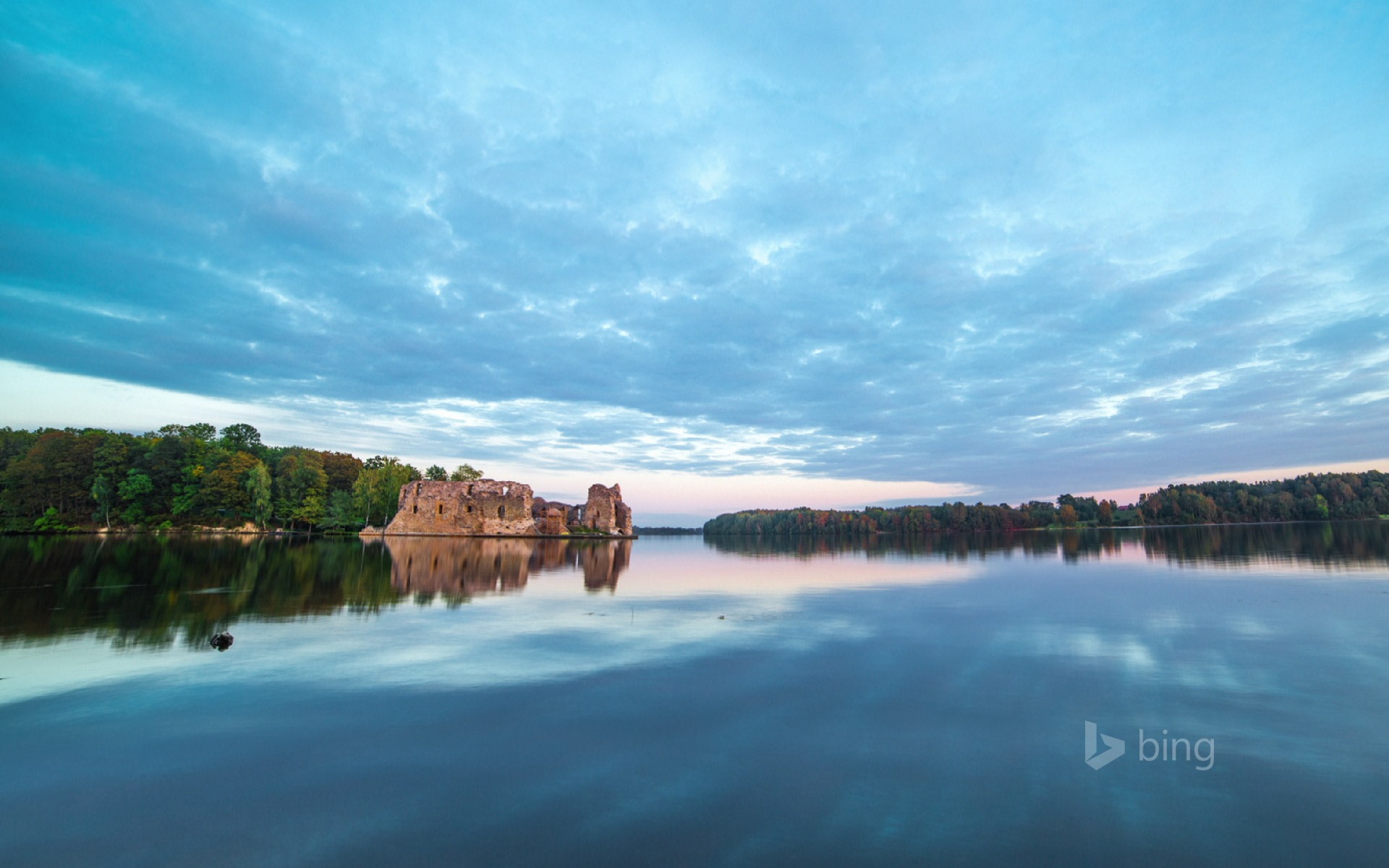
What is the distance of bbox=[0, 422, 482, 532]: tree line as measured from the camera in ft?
212

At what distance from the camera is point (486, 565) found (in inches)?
1198

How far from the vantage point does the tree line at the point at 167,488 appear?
6475 centimetres

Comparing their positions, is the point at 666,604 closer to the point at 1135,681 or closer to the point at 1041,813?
the point at 1135,681

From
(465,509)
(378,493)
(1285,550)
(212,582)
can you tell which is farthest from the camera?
(378,493)

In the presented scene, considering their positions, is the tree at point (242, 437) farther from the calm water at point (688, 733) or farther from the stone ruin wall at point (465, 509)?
the calm water at point (688, 733)

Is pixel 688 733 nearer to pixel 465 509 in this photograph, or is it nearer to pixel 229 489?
pixel 465 509

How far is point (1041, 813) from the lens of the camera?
5148 mm

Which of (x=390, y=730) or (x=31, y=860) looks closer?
(x=31, y=860)

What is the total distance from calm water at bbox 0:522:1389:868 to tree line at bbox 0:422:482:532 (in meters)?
61.6

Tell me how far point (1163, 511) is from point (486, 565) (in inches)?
5295

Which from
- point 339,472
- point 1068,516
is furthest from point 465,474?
point 1068,516

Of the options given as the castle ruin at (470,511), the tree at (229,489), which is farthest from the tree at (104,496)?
the castle ruin at (470,511)

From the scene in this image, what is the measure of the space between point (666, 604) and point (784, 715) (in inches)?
406

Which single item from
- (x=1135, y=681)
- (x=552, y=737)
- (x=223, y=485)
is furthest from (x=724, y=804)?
(x=223, y=485)
